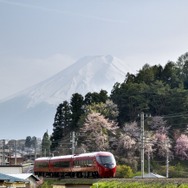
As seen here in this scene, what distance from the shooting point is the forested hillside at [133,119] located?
8881 centimetres

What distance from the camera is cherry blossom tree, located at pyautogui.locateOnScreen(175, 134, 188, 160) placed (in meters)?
88.4

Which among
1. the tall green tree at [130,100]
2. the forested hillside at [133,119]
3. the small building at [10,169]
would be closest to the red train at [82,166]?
the small building at [10,169]

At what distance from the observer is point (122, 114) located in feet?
323

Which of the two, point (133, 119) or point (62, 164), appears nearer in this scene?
point (62, 164)

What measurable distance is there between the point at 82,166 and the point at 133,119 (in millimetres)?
40101

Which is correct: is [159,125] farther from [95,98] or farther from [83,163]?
[83,163]

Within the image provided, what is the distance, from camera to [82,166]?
186ft

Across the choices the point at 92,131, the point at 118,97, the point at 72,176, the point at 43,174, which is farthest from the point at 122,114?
the point at 72,176

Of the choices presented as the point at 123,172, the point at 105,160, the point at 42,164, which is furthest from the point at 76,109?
the point at 105,160

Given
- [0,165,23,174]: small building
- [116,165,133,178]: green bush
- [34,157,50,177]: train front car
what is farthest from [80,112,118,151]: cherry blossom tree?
[0,165,23,174]: small building

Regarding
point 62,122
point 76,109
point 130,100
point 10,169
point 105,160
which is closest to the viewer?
point 105,160

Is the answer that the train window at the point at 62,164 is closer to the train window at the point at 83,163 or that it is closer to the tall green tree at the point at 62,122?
the train window at the point at 83,163

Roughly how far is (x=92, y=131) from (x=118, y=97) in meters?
8.59

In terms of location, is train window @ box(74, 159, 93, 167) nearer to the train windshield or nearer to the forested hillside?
the train windshield
